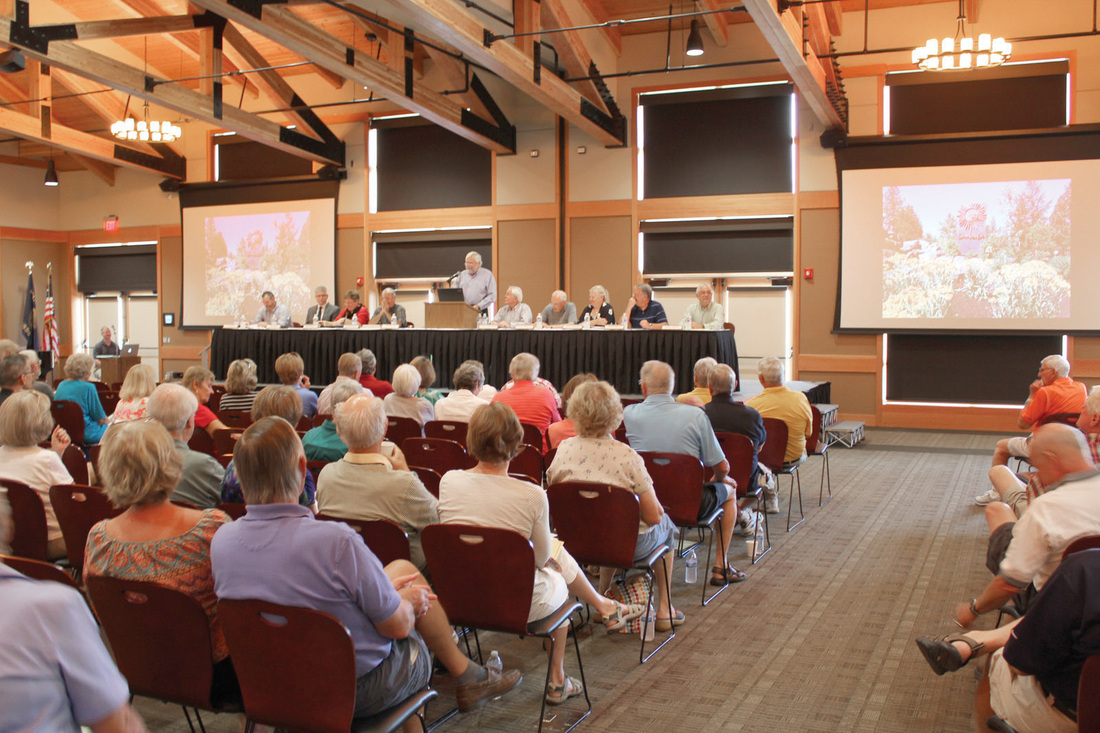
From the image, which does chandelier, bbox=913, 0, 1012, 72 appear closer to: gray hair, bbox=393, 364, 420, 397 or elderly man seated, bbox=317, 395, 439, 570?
gray hair, bbox=393, 364, 420, 397

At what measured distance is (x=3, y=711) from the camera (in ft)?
3.45

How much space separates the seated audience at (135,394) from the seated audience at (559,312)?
4.72m

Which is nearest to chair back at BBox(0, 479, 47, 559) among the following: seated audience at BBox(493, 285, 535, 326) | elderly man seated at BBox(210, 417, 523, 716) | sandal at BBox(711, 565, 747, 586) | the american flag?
elderly man seated at BBox(210, 417, 523, 716)

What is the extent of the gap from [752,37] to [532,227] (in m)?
3.97

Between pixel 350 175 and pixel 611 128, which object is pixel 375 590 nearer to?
pixel 611 128

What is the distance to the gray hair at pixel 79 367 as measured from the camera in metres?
5.71

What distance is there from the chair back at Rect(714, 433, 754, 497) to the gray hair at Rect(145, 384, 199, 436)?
259cm

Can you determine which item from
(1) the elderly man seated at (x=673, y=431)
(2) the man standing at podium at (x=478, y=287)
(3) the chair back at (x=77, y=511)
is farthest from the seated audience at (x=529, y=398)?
(2) the man standing at podium at (x=478, y=287)

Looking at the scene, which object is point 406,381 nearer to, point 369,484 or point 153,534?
point 369,484

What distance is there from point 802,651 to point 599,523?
1.03 meters

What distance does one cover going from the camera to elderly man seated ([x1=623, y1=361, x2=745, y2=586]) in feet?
12.5

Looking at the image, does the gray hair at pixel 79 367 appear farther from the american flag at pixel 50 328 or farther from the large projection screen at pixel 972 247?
the american flag at pixel 50 328

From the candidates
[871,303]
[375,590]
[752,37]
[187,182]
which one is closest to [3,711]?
[375,590]

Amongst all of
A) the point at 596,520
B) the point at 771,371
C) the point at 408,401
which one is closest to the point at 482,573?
the point at 596,520
